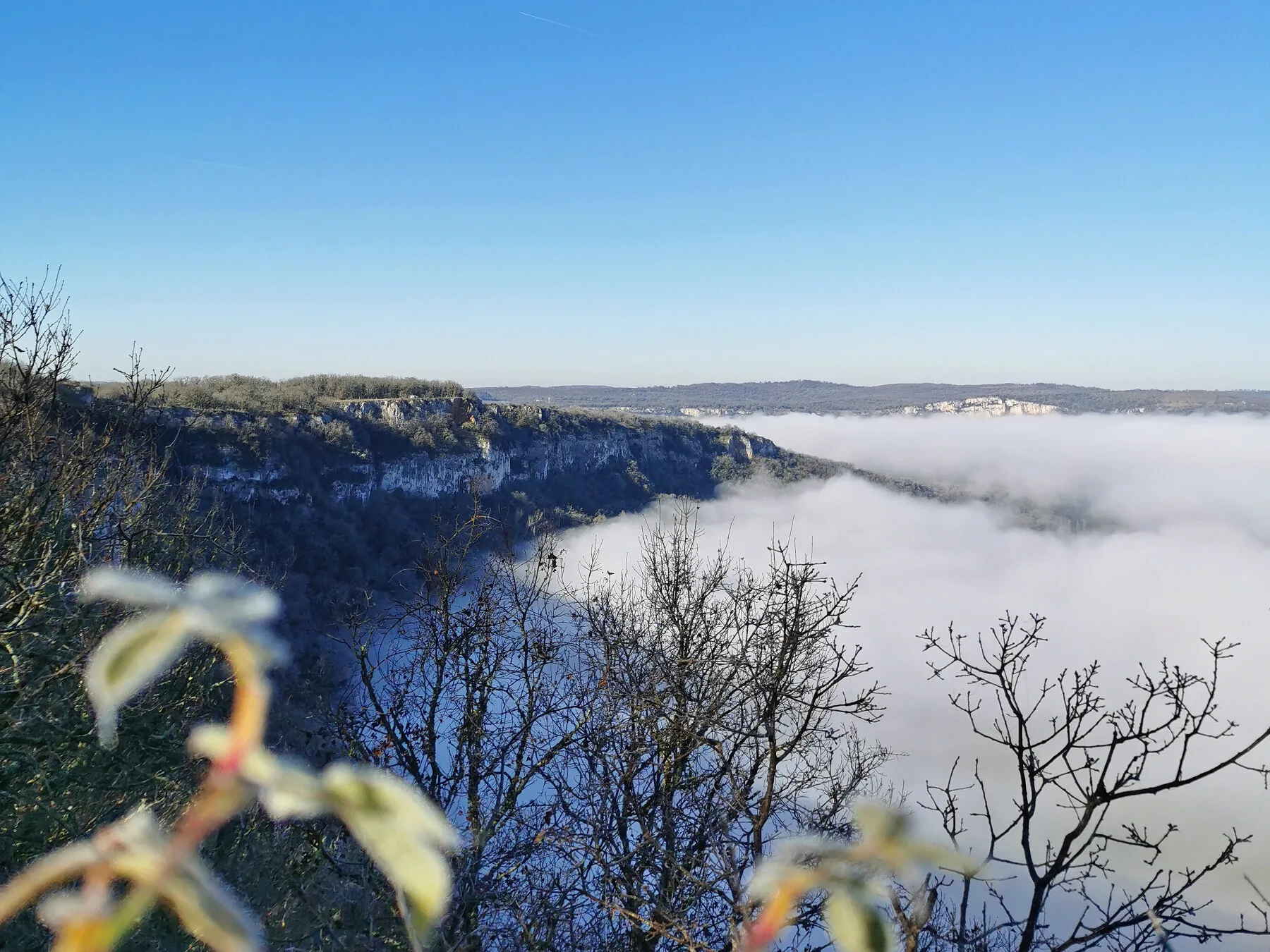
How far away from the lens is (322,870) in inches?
359

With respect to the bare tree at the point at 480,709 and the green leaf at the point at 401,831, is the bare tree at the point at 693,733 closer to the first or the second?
the bare tree at the point at 480,709

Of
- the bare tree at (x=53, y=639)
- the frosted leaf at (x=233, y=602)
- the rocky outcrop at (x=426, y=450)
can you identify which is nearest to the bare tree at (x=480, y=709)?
the bare tree at (x=53, y=639)

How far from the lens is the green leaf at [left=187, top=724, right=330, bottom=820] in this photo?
0.33 m

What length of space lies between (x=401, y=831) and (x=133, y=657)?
0.16 m

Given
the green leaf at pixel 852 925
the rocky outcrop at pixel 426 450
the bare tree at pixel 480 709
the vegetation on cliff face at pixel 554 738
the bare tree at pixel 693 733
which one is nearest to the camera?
the green leaf at pixel 852 925

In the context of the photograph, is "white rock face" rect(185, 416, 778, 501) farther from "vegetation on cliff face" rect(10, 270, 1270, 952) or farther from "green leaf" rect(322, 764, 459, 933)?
"green leaf" rect(322, 764, 459, 933)

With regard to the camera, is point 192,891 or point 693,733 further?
point 693,733

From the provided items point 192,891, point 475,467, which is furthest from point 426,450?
point 192,891

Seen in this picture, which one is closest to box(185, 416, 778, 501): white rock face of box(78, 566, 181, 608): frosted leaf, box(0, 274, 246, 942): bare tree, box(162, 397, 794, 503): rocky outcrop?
box(162, 397, 794, 503): rocky outcrop

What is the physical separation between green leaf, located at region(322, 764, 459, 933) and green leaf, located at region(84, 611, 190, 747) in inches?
4.0

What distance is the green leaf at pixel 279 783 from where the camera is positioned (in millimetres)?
331

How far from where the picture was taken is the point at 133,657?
362mm

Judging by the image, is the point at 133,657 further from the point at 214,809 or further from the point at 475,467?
the point at 475,467

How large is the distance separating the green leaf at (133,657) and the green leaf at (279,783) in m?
0.04
